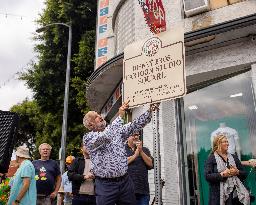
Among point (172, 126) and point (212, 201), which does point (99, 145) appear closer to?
point (212, 201)

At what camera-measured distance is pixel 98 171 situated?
14.0 ft

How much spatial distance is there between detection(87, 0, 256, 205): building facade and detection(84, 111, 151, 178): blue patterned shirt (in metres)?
3.25

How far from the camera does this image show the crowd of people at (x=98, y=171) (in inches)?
165

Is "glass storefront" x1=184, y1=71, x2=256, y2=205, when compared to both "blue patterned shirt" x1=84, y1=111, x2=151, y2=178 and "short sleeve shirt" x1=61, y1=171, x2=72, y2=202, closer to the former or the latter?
"short sleeve shirt" x1=61, y1=171, x2=72, y2=202

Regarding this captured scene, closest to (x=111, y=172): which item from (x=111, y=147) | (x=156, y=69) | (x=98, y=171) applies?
(x=98, y=171)

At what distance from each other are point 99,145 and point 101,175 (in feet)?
1.15

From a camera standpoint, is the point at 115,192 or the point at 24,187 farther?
the point at 24,187

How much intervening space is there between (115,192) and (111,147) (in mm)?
536

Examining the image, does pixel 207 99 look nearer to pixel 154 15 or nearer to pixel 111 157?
pixel 154 15

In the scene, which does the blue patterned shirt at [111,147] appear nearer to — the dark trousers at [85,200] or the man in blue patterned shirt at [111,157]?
the man in blue patterned shirt at [111,157]

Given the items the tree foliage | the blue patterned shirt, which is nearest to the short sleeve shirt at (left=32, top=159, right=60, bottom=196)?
the blue patterned shirt

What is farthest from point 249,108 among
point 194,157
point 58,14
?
point 58,14

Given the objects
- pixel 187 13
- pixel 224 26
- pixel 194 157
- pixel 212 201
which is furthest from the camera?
pixel 187 13

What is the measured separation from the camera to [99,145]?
4293mm
